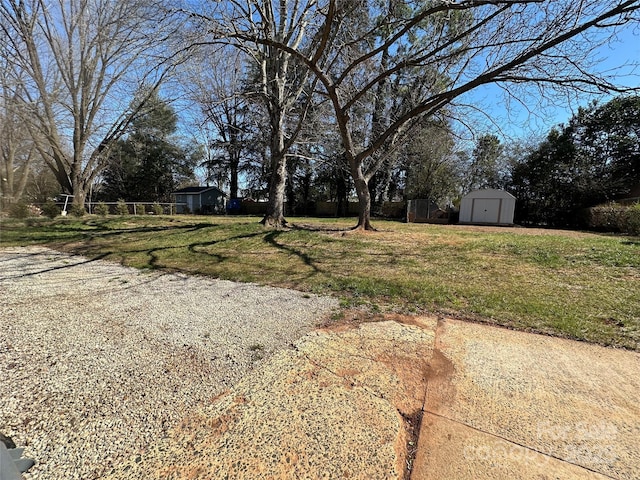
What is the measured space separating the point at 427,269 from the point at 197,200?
85.6ft

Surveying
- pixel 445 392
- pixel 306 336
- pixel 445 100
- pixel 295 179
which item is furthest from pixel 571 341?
pixel 295 179

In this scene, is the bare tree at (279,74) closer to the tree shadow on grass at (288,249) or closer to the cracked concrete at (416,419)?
the tree shadow on grass at (288,249)

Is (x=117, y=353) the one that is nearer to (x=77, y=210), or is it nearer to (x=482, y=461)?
(x=482, y=461)

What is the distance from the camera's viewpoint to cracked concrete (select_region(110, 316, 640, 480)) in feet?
4.33

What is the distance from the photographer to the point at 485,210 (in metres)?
16.6

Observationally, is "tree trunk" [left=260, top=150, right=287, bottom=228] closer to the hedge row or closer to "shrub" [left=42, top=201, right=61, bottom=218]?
"shrub" [left=42, top=201, right=61, bottom=218]

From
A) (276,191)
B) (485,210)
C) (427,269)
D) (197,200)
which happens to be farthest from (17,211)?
(485,210)

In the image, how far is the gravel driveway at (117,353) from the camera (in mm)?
1456

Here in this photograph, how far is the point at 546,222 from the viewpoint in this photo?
16969 mm

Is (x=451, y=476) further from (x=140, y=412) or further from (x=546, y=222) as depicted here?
(x=546, y=222)

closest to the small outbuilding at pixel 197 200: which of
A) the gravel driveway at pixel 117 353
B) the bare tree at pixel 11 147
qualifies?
the bare tree at pixel 11 147

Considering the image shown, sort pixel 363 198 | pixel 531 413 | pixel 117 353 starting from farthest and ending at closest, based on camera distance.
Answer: pixel 363 198 < pixel 117 353 < pixel 531 413

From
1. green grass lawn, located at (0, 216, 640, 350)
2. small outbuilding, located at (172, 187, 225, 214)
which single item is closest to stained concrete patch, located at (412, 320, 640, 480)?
green grass lawn, located at (0, 216, 640, 350)

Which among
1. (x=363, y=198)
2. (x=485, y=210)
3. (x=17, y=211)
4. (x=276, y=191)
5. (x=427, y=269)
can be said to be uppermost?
(x=276, y=191)
